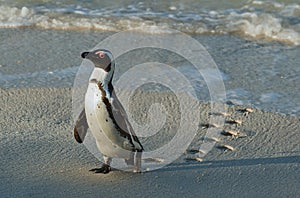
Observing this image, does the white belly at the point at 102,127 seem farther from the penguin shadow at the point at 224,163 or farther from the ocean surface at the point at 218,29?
the ocean surface at the point at 218,29

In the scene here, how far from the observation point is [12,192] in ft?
13.1

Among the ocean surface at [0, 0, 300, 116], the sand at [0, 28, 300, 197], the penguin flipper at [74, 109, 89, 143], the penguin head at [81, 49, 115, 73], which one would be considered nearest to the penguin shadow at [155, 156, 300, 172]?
the sand at [0, 28, 300, 197]

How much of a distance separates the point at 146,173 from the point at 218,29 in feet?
12.6

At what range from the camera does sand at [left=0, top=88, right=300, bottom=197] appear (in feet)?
13.3

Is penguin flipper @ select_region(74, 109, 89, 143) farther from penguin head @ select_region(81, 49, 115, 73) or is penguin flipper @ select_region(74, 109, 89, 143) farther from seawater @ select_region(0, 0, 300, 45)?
seawater @ select_region(0, 0, 300, 45)

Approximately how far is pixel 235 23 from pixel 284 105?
2.77 metres

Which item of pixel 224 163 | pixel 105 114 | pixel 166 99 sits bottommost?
pixel 166 99

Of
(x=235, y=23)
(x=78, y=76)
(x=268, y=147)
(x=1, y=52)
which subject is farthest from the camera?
(x=235, y=23)

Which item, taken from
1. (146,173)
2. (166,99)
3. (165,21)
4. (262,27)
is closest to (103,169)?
(146,173)

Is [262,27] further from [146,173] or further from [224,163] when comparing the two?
[146,173]

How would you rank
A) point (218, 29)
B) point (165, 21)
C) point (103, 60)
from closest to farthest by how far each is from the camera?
point (103, 60) < point (218, 29) < point (165, 21)

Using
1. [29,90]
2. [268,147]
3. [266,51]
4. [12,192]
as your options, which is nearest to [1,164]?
[12,192]

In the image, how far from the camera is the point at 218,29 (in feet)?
25.6

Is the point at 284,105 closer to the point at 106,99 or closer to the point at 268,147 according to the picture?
the point at 268,147
